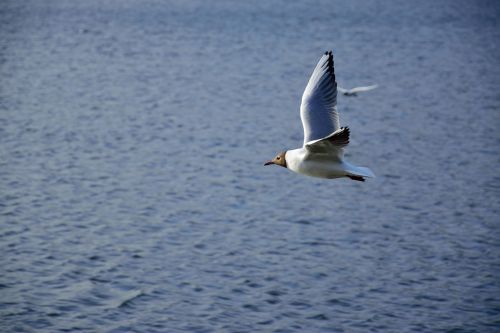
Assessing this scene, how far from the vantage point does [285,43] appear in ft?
139

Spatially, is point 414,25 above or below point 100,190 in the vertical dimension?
above

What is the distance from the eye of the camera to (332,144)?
984 centimetres

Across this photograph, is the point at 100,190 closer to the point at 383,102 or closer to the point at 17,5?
the point at 383,102

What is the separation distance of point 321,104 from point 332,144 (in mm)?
1578

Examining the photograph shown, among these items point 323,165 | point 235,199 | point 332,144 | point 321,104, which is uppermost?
point 321,104

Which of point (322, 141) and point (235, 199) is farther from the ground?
point (322, 141)

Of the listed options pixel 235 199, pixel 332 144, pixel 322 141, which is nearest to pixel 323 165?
pixel 332 144

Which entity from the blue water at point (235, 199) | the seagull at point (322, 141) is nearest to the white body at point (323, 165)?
the seagull at point (322, 141)

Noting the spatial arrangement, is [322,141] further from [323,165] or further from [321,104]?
[321,104]

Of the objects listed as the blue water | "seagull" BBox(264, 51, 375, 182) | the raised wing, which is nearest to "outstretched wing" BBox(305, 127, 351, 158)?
"seagull" BBox(264, 51, 375, 182)

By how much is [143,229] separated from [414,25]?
37449 mm

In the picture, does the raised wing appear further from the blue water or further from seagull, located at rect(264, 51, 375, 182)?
the blue water

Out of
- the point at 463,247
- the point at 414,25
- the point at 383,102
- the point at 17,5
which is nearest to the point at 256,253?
the point at 463,247

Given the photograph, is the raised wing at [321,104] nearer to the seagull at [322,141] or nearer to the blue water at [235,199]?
the seagull at [322,141]
